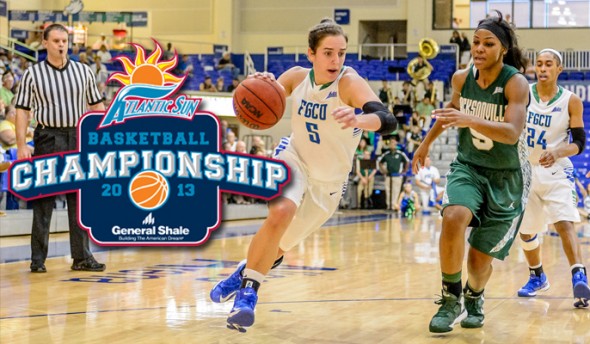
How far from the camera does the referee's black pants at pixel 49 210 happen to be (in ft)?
23.9

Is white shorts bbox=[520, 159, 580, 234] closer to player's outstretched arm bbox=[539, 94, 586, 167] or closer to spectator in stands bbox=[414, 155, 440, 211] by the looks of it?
player's outstretched arm bbox=[539, 94, 586, 167]

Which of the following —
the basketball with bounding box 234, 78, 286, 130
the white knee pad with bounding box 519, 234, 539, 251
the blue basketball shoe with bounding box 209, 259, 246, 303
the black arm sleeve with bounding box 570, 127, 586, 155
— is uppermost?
the basketball with bounding box 234, 78, 286, 130

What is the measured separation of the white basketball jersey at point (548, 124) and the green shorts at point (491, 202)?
1374 millimetres

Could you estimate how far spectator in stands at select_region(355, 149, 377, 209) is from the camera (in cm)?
1964

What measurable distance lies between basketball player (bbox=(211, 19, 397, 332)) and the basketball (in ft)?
0.30

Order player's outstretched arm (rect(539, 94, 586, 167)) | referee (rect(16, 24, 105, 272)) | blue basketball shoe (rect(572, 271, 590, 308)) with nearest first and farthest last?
blue basketball shoe (rect(572, 271, 590, 308)), player's outstretched arm (rect(539, 94, 586, 167)), referee (rect(16, 24, 105, 272))

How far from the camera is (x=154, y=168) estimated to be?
34.6ft

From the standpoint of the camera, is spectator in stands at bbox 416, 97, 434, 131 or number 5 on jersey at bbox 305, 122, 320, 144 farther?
spectator in stands at bbox 416, 97, 434, 131

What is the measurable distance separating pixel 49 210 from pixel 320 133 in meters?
3.56

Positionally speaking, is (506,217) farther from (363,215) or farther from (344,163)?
(363,215)

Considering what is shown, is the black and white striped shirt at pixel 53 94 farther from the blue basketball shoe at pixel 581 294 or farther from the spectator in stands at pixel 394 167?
the spectator in stands at pixel 394 167

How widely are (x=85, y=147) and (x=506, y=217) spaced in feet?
19.6

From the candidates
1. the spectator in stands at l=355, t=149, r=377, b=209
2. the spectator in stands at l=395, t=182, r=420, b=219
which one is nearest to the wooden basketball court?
the spectator in stands at l=395, t=182, r=420, b=219

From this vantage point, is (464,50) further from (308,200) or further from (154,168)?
(308,200)
